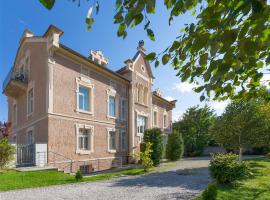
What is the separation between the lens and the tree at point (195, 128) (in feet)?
128

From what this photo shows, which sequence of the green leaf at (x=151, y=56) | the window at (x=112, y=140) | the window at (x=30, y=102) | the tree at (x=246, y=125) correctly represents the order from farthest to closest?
the window at (x=112, y=140) → the window at (x=30, y=102) → the tree at (x=246, y=125) → the green leaf at (x=151, y=56)

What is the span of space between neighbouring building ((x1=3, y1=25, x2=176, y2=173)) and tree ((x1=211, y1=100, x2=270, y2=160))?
807cm

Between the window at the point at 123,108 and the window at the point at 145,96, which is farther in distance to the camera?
the window at the point at 145,96

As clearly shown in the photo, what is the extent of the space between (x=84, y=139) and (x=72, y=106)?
2.84m

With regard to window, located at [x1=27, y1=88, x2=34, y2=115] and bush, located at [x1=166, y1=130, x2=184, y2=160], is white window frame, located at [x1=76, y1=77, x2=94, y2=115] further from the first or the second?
bush, located at [x1=166, y1=130, x2=184, y2=160]

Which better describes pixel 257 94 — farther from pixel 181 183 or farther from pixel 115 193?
pixel 181 183

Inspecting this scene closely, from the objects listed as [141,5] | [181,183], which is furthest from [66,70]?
[141,5]

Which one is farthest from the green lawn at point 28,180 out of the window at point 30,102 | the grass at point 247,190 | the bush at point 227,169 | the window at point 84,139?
the window at point 30,102

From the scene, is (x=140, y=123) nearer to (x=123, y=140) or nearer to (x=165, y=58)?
(x=123, y=140)

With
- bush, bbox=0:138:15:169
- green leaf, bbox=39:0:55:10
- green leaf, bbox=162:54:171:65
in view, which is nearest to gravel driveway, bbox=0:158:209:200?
bush, bbox=0:138:15:169

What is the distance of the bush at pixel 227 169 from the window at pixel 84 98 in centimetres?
1122

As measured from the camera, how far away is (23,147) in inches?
655

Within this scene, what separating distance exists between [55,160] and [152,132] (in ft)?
28.3

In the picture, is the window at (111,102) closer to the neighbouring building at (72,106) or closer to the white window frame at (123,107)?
the neighbouring building at (72,106)
